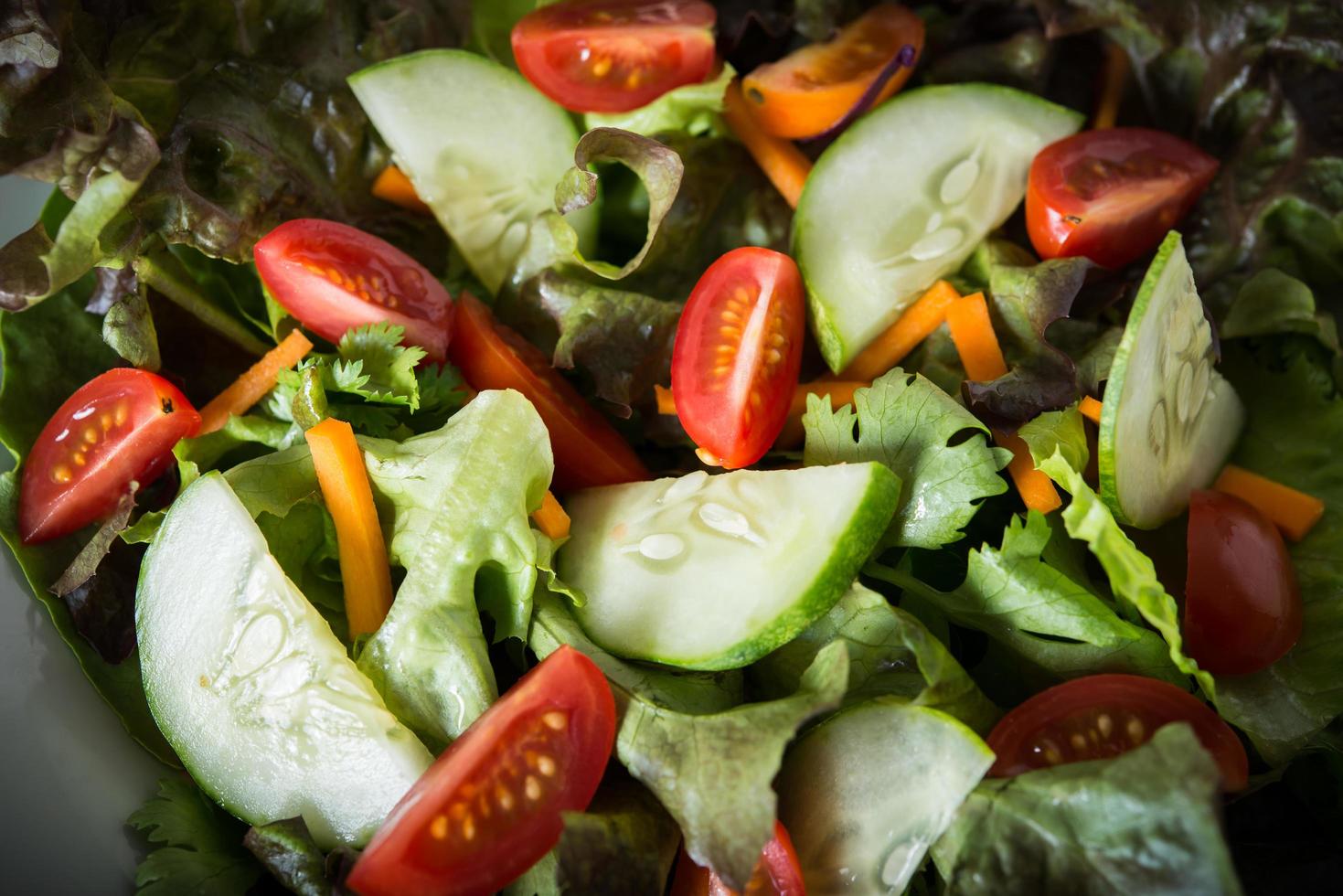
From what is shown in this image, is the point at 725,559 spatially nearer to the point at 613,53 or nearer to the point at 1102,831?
the point at 1102,831

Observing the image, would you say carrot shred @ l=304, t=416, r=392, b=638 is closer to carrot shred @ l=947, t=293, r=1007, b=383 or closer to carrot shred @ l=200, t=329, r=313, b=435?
carrot shred @ l=200, t=329, r=313, b=435

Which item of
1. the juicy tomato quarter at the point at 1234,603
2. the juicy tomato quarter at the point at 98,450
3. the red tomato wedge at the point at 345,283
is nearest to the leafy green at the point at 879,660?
the juicy tomato quarter at the point at 1234,603

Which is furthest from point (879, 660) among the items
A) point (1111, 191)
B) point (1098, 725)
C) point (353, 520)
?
point (1111, 191)

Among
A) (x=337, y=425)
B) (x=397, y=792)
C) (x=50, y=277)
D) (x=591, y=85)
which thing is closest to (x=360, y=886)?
(x=397, y=792)

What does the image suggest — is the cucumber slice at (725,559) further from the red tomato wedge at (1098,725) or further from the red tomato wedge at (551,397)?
the red tomato wedge at (1098,725)

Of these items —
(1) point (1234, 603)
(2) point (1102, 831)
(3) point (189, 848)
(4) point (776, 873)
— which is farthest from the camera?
(1) point (1234, 603)

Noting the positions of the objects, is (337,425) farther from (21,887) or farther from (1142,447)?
(1142,447)
